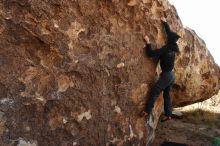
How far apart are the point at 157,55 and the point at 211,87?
3595 mm

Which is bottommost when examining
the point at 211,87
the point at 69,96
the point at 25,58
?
the point at 211,87

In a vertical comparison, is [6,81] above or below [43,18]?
below

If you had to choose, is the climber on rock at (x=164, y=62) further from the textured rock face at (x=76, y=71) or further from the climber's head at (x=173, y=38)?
the textured rock face at (x=76, y=71)

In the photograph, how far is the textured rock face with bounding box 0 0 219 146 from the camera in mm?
6438

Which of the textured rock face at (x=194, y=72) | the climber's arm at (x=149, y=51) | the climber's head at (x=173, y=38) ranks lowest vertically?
the textured rock face at (x=194, y=72)

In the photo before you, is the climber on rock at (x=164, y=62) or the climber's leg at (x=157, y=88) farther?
the climber's leg at (x=157, y=88)

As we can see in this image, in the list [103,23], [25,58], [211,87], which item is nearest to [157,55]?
[103,23]

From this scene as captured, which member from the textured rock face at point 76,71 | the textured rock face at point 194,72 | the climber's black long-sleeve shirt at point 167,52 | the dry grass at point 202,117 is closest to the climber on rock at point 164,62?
the climber's black long-sleeve shirt at point 167,52

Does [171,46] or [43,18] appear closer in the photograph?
[43,18]

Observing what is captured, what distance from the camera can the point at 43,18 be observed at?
21.7 feet

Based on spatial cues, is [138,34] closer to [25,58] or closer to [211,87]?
[25,58]

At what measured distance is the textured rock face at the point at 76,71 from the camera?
6438mm

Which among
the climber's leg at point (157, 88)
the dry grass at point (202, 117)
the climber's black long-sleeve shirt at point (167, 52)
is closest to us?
the climber's black long-sleeve shirt at point (167, 52)

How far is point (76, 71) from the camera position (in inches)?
275
